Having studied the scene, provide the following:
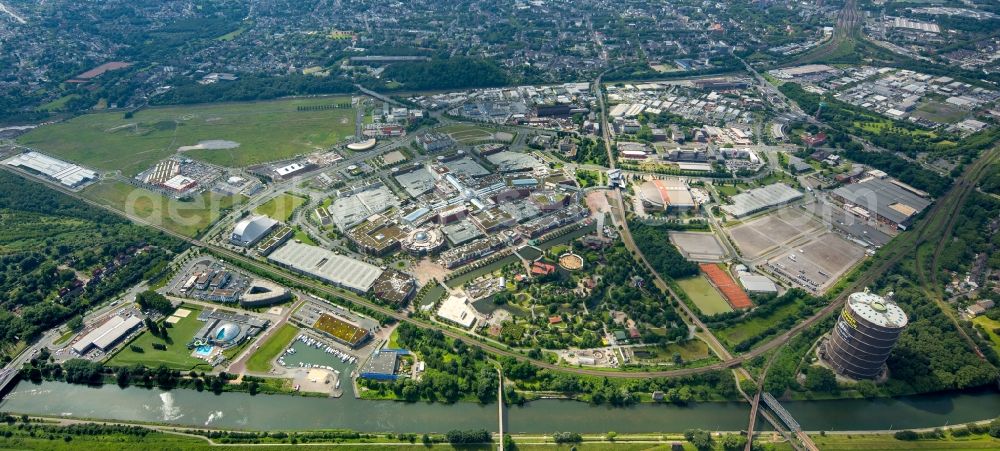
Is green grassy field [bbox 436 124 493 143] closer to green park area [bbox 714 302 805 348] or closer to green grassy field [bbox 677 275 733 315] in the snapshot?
green grassy field [bbox 677 275 733 315]

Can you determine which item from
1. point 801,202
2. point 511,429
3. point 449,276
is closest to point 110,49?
point 449,276

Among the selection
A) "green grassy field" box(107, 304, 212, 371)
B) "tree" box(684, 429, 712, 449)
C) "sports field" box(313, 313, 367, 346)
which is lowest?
"tree" box(684, 429, 712, 449)

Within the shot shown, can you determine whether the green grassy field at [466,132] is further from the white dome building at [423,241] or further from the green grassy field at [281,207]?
the green grassy field at [281,207]

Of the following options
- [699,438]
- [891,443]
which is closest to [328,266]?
[699,438]

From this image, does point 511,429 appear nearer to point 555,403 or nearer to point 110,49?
point 555,403

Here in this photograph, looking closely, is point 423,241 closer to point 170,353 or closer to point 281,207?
point 281,207

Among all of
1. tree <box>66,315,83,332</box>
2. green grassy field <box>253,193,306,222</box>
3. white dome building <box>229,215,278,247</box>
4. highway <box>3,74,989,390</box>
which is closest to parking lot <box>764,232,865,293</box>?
highway <box>3,74,989,390</box>

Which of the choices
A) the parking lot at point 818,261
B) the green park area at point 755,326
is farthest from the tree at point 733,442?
the parking lot at point 818,261
